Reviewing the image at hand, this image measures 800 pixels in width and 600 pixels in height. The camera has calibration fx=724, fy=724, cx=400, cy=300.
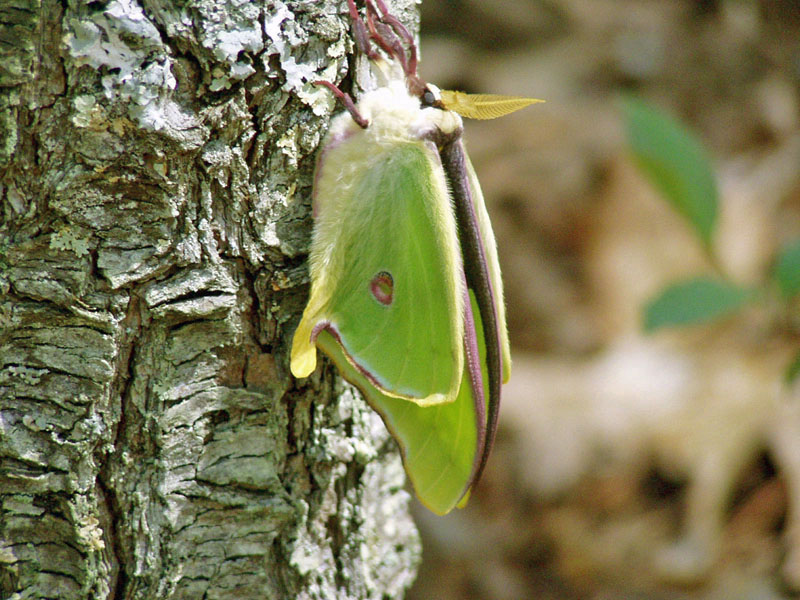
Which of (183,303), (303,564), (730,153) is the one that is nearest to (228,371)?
(183,303)

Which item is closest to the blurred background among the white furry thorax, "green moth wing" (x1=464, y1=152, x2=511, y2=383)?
"green moth wing" (x1=464, y1=152, x2=511, y2=383)

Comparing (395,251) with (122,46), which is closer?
(122,46)

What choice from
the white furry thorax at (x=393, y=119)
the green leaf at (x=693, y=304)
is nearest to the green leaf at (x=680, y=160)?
the green leaf at (x=693, y=304)

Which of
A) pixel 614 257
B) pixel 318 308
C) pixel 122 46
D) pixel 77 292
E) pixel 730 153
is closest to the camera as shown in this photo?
pixel 122 46

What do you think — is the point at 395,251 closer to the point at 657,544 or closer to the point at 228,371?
the point at 228,371

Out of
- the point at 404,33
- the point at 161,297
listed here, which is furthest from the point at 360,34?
the point at 161,297

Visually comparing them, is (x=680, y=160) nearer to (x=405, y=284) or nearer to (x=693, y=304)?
(x=693, y=304)

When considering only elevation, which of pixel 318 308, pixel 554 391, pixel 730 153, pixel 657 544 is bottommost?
pixel 657 544

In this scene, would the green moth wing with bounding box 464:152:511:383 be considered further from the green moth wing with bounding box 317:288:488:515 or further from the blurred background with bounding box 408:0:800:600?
the blurred background with bounding box 408:0:800:600
